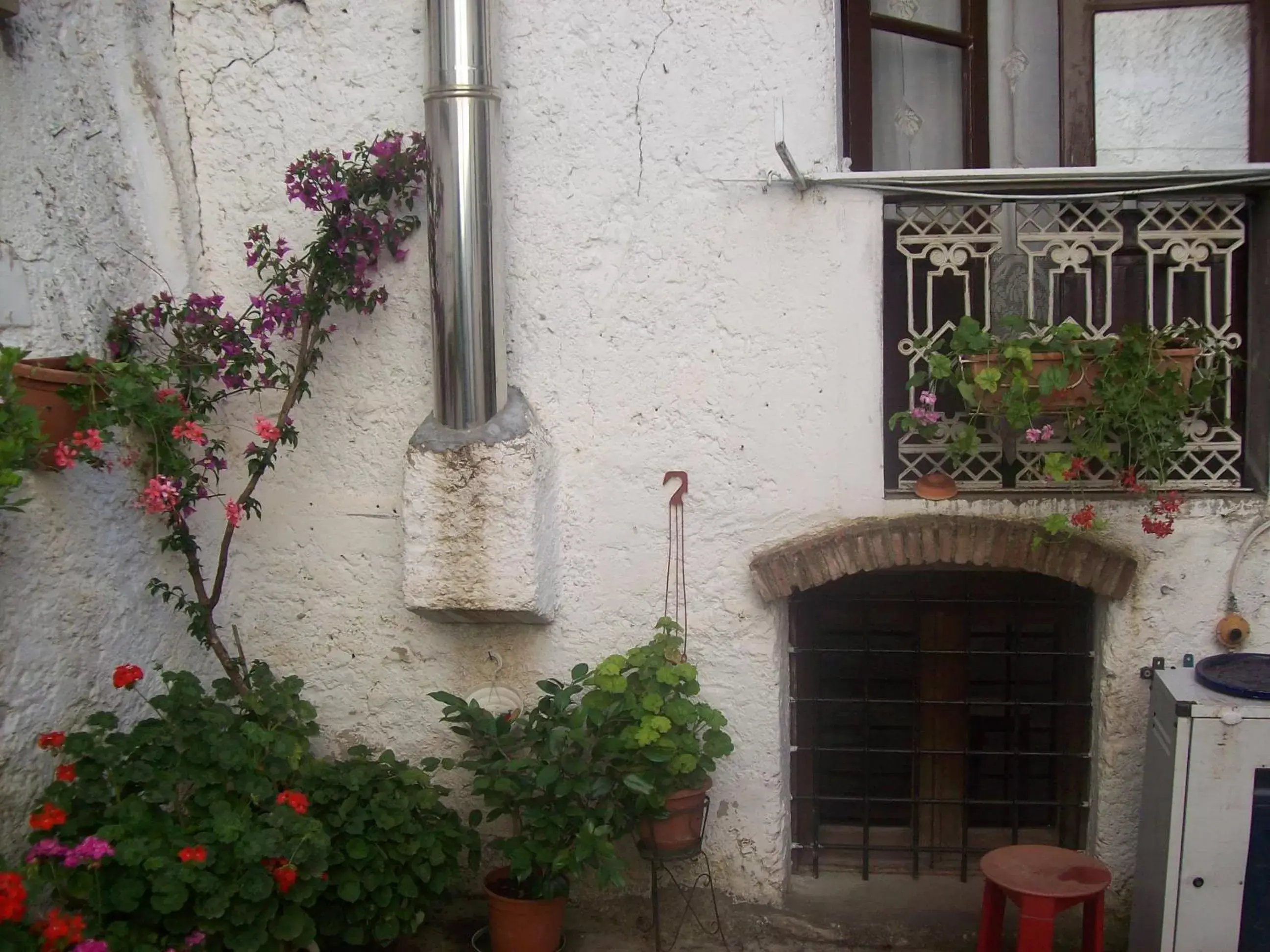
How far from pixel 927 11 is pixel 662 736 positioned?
9.07ft

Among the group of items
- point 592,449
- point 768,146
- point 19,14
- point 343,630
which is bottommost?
point 343,630

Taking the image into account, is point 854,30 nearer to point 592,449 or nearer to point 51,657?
A: point 592,449

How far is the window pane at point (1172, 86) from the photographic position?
4055 millimetres

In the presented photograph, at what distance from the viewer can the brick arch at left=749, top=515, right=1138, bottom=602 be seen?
3.81 meters

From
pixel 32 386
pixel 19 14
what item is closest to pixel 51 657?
pixel 32 386

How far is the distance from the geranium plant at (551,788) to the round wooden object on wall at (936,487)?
4.11 ft

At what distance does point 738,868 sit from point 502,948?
2.80ft

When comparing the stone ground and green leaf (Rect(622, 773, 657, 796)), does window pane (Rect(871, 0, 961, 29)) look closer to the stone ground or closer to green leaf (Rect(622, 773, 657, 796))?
green leaf (Rect(622, 773, 657, 796))

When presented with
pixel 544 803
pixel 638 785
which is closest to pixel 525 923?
pixel 544 803

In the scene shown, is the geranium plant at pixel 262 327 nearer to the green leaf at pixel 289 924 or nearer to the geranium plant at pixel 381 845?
the geranium plant at pixel 381 845

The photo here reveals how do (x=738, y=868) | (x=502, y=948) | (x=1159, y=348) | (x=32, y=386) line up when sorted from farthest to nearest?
(x=738, y=868) → (x=502, y=948) → (x=1159, y=348) → (x=32, y=386)

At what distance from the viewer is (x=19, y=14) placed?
352cm

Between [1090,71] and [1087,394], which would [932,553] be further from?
[1090,71]

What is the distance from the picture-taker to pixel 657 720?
3.65m
